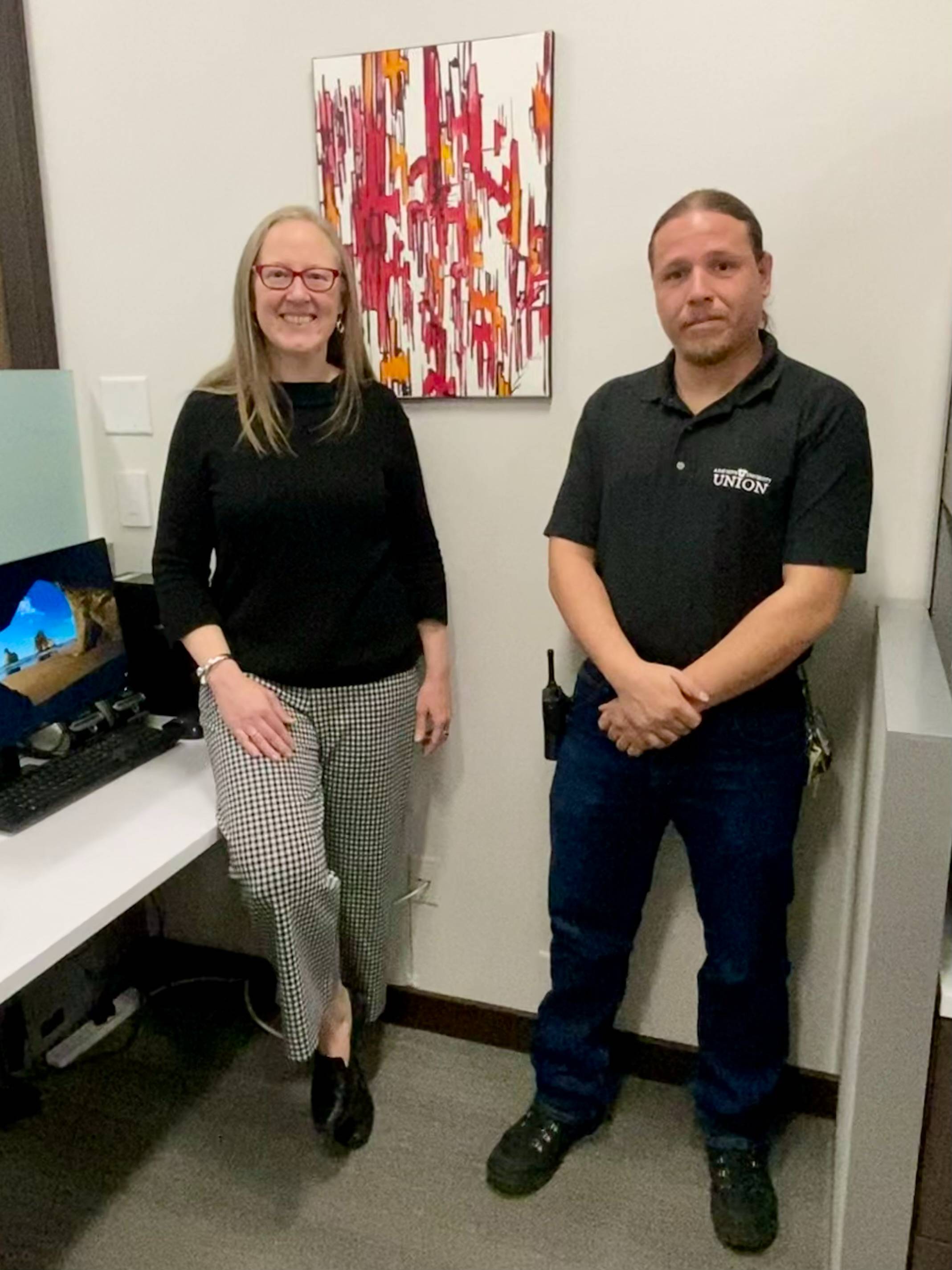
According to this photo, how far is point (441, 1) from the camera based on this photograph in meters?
1.81

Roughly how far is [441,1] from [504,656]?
1143 mm

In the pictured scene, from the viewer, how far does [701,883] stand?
1.76 metres

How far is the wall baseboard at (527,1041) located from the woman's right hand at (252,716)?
83 centimetres

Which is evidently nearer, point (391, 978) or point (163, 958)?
point (391, 978)

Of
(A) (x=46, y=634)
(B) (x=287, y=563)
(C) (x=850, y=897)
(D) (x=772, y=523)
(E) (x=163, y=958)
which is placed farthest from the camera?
(E) (x=163, y=958)

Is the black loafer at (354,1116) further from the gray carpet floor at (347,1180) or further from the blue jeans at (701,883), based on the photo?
the blue jeans at (701,883)

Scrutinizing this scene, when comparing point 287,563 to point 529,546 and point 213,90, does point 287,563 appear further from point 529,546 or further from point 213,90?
point 213,90

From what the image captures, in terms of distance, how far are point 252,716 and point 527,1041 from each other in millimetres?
983

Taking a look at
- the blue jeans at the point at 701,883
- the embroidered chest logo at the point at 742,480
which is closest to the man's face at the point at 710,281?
the embroidered chest logo at the point at 742,480

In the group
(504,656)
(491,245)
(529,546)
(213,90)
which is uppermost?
(213,90)

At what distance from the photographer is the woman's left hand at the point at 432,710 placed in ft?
6.37

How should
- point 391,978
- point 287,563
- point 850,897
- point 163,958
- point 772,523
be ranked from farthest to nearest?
point 163,958, point 391,978, point 850,897, point 287,563, point 772,523

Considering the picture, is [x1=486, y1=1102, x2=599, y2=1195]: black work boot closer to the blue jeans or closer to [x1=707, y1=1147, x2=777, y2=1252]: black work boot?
the blue jeans

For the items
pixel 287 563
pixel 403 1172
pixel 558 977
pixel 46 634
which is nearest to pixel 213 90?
pixel 287 563
